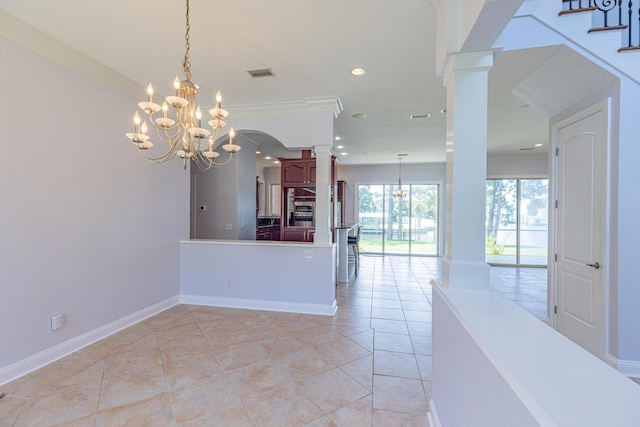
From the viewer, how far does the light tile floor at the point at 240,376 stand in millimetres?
1974

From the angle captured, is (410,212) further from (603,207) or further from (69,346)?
(69,346)

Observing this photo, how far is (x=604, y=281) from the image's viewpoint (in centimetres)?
260

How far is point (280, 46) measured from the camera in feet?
8.53

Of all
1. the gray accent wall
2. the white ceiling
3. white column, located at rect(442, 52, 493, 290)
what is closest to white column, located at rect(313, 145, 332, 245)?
the white ceiling

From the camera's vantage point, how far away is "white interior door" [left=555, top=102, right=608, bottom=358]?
2.67 meters

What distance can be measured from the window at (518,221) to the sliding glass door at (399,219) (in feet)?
5.17

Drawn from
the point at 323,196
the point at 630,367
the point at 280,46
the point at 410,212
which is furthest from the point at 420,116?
the point at 410,212

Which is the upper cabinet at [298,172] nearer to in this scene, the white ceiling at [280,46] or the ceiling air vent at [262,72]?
the white ceiling at [280,46]

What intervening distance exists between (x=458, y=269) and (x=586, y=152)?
2342 millimetres

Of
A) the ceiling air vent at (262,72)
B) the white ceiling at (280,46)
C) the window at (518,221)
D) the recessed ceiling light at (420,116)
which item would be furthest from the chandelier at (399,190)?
the ceiling air vent at (262,72)

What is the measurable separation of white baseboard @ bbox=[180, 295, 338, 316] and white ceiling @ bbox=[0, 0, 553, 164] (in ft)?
9.03

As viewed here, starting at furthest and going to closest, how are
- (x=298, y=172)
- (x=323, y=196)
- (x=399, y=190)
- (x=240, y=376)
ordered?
(x=399, y=190), (x=298, y=172), (x=323, y=196), (x=240, y=376)

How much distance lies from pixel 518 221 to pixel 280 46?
7.54m

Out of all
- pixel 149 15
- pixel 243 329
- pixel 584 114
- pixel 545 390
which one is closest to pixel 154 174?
pixel 149 15
